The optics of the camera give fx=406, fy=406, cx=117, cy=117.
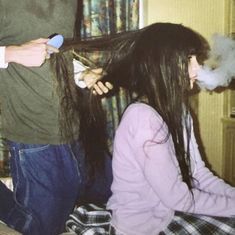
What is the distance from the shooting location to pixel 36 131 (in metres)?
1.53

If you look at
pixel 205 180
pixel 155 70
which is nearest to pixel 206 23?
pixel 205 180

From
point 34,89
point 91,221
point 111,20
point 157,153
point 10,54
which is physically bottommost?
point 91,221

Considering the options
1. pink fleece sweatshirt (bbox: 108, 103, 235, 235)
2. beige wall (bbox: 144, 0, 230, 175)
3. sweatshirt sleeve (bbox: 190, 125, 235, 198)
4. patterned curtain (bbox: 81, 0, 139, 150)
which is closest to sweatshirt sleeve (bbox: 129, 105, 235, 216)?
pink fleece sweatshirt (bbox: 108, 103, 235, 235)

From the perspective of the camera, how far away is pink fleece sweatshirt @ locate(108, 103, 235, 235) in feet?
4.09

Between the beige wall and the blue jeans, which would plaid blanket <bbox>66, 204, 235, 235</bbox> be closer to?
the blue jeans

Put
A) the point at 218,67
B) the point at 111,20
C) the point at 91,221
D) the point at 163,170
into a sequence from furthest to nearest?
the point at 111,20 < the point at 218,67 < the point at 91,221 < the point at 163,170

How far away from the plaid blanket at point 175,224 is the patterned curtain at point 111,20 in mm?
1526

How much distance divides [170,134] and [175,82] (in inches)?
6.7

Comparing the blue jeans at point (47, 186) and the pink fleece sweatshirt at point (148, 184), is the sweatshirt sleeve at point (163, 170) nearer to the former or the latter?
the pink fleece sweatshirt at point (148, 184)

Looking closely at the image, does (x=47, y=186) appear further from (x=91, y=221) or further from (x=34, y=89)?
(x=34, y=89)

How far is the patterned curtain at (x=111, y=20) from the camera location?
2957 millimetres

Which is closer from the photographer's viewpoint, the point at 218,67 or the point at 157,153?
the point at 157,153

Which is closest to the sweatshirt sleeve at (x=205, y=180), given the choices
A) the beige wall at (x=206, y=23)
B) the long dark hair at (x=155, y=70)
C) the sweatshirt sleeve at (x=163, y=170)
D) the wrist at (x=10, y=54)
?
the long dark hair at (x=155, y=70)

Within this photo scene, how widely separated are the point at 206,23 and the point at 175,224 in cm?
235
